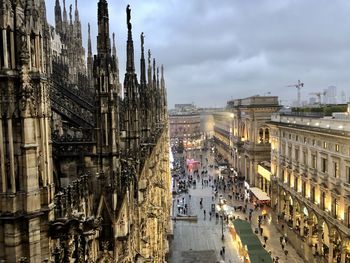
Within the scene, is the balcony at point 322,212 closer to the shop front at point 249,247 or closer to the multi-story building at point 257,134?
the shop front at point 249,247

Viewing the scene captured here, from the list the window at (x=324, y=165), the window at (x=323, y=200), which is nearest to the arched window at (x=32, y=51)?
the window at (x=324, y=165)

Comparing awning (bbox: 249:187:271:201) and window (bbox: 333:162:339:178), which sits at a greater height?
window (bbox: 333:162:339:178)

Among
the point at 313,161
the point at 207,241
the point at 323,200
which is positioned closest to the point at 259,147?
the point at 313,161

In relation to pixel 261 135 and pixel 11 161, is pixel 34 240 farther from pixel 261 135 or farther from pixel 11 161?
pixel 261 135

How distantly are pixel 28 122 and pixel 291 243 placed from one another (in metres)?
39.6

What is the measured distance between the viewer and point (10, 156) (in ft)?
20.3

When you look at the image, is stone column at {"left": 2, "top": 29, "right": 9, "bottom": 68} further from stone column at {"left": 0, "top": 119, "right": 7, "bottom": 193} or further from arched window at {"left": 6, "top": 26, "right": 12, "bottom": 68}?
stone column at {"left": 0, "top": 119, "right": 7, "bottom": 193}

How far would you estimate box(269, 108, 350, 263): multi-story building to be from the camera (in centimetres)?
3247

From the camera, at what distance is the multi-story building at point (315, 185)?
32469mm

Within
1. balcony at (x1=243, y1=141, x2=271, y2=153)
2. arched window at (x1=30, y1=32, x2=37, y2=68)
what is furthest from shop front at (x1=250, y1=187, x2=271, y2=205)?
arched window at (x1=30, y1=32, x2=37, y2=68)

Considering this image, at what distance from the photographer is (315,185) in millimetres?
38906

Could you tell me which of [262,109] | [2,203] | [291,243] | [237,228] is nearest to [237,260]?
[237,228]

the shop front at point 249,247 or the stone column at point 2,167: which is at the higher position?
the stone column at point 2,167

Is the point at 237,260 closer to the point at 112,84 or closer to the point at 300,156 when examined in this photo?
the point at 300,156
